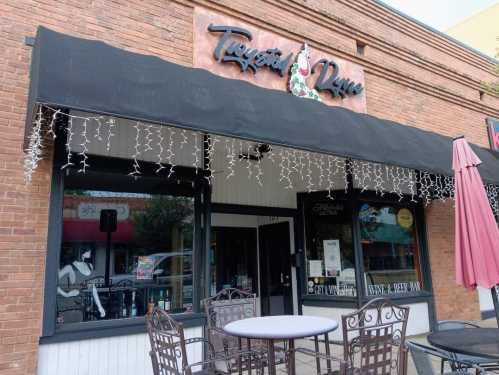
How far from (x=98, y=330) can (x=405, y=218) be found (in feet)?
19.3

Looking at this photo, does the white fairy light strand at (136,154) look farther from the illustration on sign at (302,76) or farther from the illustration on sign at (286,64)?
the illustration on sign at (302,76)

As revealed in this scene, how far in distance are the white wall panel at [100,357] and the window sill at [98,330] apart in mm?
46

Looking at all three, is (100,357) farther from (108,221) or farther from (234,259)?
(234,259)

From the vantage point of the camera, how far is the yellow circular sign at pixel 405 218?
7.61 metres

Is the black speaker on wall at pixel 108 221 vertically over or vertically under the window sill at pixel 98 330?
over

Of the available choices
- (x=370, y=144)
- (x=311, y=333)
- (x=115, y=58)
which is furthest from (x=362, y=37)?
(x=311, y=333)

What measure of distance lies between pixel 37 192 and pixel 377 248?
5.56m

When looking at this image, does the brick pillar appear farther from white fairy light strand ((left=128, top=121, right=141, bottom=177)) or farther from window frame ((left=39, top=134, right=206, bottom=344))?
white fairy light strand ((left=128, top=121, right=141, bottom=177))

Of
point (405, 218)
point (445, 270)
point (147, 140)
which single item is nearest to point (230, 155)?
point (147, 140)

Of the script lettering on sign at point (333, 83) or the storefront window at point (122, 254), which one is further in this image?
the script lettering on sign at point (333, 83)

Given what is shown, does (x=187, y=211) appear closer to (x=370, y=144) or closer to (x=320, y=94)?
(x=370, y=144)

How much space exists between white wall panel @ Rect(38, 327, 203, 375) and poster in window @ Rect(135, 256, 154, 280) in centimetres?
74

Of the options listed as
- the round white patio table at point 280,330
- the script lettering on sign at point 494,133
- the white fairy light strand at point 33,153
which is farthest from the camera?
the script lettering on sign at point 494,133

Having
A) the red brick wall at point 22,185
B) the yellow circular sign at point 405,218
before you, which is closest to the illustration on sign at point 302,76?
the red brick wall at point 22,185
